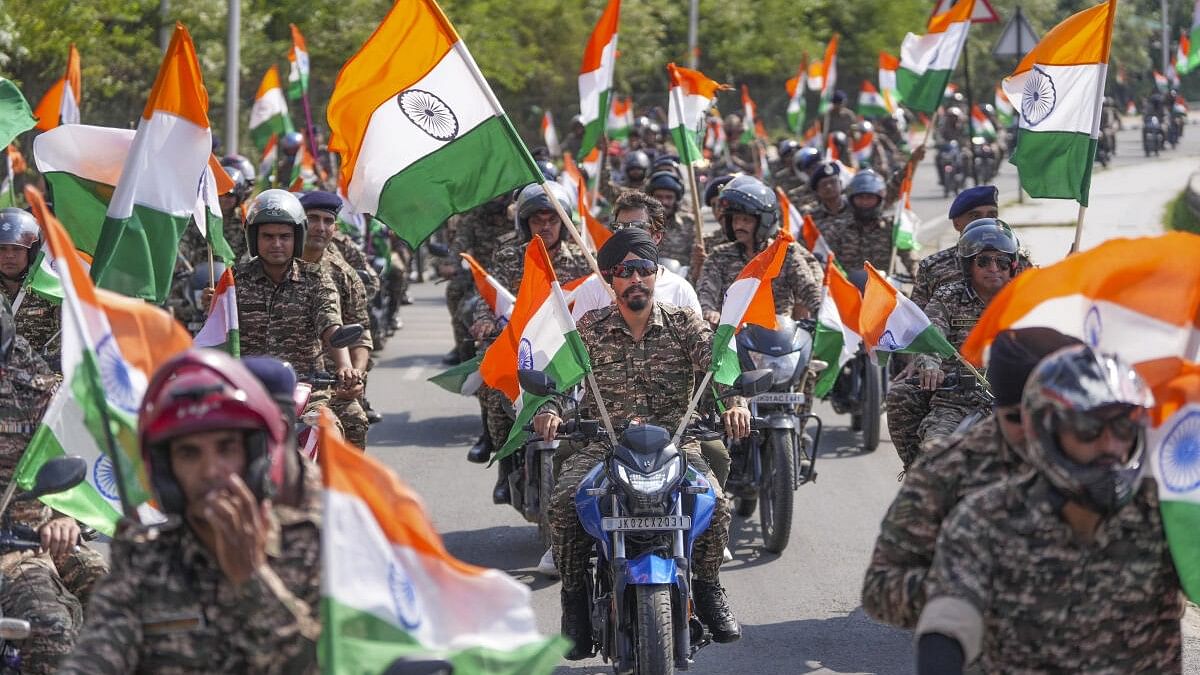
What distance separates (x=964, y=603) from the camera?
→ 4.21 metres

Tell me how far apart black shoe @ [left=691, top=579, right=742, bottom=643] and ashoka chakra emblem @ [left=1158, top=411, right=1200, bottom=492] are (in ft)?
11.0

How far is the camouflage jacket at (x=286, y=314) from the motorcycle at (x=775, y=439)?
88.3 inches

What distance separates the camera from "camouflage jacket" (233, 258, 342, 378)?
9.57 m

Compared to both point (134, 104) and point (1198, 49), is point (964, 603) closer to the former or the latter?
point (1198, 49)

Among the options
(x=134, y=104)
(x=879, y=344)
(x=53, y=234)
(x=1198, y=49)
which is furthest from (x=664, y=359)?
(x=134, y=104)

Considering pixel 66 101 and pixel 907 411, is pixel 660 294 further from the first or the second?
pixel 66 101

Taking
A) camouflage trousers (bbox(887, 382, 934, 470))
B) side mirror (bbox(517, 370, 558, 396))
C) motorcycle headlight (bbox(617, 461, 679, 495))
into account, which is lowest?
camouflage trousers (bbox(887, 382, 934, 470))

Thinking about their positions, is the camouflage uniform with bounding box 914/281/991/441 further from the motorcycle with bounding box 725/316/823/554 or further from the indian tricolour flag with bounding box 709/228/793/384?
the motorcycle with bounding box 725/316/823/554

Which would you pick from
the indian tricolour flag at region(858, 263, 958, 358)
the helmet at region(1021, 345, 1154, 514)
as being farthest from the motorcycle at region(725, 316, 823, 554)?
the helmet at region(1021, 345, 1154, 514)

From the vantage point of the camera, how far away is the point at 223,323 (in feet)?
26.1

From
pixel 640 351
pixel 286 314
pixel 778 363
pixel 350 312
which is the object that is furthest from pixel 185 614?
pixel 778 363

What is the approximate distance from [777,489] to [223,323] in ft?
11.6

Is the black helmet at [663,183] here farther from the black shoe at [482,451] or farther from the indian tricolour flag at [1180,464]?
the indian tricolour flag at [1180,464]

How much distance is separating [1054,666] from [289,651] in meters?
1.73
